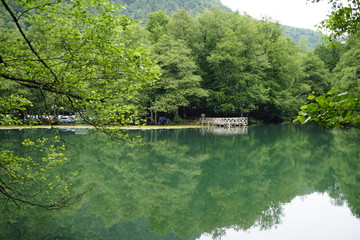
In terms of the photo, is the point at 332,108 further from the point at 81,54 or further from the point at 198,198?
the point at 198,198

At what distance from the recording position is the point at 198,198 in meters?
9.24

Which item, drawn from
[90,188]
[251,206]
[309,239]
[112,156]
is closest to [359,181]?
[251,206]

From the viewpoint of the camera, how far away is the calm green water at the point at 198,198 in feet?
22.4

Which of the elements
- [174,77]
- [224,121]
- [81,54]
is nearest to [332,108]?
[81,54]

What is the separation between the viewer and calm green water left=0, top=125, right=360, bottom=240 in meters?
6.83

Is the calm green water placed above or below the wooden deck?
below

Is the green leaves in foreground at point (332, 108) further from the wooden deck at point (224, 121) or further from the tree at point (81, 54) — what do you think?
the wooden deck at point (224, 121)

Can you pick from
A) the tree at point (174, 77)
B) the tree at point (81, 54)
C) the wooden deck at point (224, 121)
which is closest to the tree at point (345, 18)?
the tree at point (81, 54)

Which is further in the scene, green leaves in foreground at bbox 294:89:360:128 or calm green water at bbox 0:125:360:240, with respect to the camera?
calm green water at bbox 0:125:360:240

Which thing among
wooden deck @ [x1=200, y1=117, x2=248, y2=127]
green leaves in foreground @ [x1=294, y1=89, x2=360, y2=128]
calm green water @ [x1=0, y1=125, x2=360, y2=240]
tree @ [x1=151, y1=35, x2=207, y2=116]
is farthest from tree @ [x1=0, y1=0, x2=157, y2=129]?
wooden deck @ [x1=200, y1=117, x2=248, y2=127]

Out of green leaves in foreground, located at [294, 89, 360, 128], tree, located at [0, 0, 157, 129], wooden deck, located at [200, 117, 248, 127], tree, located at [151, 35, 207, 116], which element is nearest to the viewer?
green leaves in foreground, located at [294, 89, 360, 128]

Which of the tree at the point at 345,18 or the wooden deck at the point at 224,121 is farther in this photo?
the wooden deck at the point at 224,121

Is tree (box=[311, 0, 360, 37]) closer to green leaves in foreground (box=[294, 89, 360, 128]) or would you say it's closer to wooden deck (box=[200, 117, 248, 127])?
green leaves in foreground (box=[294, 89, 360, 128])

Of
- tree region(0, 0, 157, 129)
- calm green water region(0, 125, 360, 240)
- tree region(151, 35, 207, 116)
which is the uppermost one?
tree region(151, 35, 207, 116)
